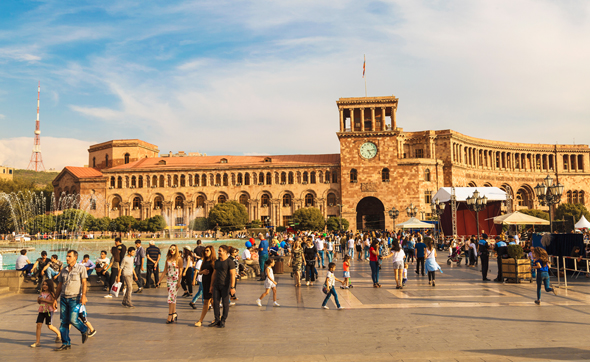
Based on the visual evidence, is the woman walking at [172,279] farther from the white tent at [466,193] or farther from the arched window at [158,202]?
the arched window at [158,202]

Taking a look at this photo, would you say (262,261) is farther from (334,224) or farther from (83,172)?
(83,172)

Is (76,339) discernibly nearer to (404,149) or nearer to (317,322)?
(317,322)

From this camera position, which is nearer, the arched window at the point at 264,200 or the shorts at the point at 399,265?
the shorts at the point at 399,265

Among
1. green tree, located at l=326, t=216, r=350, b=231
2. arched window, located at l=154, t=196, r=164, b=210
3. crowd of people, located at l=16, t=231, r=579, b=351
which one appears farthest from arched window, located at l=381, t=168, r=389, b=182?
crowd of people, located at l=16, t=231, r=579, b=351

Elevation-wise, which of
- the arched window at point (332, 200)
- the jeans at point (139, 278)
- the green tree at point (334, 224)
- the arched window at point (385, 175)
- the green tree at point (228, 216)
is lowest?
the jeans at point (139, 278)

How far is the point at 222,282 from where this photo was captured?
982 cm

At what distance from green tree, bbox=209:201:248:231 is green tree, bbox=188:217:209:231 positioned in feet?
8.12

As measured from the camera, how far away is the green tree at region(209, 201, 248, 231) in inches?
2446

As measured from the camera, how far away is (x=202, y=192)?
232 feet

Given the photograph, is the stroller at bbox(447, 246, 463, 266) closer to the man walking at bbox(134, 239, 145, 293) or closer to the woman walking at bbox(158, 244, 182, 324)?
the man walking at bbox(134, 239, 145, 293)

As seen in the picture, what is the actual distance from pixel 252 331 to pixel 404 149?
2848 inches

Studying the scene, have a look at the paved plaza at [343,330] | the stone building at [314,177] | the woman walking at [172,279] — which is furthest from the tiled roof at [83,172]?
the woman walking at [172,279]

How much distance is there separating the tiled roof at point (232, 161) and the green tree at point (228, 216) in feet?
28.2

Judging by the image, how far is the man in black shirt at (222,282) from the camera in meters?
9.82
